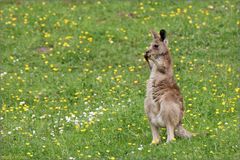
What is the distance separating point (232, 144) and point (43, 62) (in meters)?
7.76

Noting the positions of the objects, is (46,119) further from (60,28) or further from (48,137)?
(60,28)

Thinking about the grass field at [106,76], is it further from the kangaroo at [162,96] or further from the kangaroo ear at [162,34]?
the kangaroo ear at [162,34]

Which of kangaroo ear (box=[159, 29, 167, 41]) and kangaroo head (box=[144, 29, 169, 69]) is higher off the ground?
kangaroo ear (box=[159, 29, 167, 41])

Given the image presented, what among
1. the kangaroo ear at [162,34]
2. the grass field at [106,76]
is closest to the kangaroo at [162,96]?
the kangaroo ear at [162,34]

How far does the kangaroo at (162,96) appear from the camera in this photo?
10.9m

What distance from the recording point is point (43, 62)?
17.2m

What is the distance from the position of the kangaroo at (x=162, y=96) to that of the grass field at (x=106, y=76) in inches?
11.1

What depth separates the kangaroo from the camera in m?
10.9

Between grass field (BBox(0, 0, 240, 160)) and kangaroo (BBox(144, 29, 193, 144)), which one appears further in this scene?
grass field (BBox(0, 0, 240, 160))

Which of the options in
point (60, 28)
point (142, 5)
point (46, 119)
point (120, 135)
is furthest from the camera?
point (142, 5)

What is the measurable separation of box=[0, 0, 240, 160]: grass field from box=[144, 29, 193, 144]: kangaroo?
28cm

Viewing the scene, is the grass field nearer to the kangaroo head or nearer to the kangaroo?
the kangaroo

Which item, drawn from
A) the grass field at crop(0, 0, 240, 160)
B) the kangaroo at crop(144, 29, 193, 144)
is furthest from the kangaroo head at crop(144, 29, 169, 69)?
the grass field at crop(0, 0, 240, 160)

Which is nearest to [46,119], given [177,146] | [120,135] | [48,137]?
[48,137]
